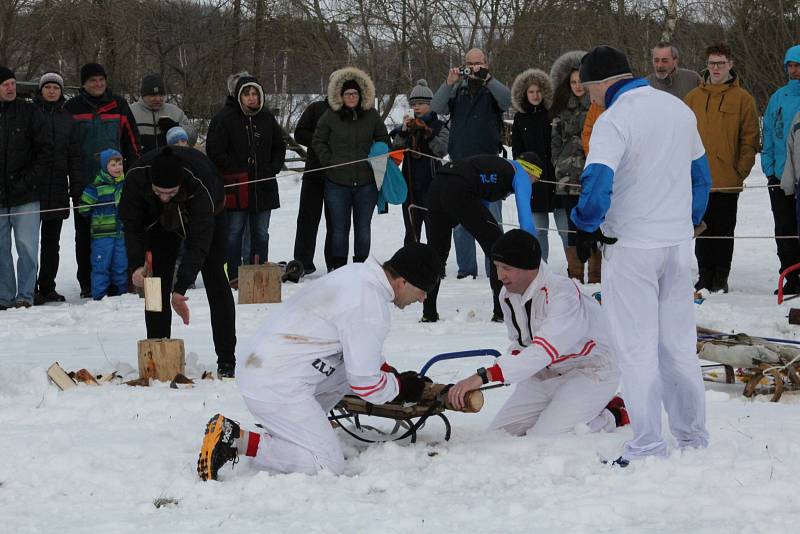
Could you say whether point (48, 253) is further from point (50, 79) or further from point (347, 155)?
point (347, 155)

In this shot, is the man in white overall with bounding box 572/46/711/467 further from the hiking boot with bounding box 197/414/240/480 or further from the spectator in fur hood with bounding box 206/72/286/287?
the spectator in fur hood with bounding box 206/72/286/287

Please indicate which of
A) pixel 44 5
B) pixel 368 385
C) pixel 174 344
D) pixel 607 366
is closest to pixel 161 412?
pixel 174 344

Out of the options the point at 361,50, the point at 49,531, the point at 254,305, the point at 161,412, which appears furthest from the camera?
the point at 361,50

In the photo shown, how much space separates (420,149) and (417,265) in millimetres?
7218

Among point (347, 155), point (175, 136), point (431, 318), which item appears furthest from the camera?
point (347, 155)

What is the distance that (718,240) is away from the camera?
422 inches

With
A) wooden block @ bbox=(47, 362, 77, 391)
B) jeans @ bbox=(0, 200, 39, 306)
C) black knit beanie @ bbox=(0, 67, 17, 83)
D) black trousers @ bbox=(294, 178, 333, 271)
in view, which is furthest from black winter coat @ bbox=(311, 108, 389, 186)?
wooden block @ bbox=(47, 362, 77, 391)

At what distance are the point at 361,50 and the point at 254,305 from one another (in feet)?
33.4

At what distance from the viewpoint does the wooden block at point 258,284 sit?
10883 millimetres

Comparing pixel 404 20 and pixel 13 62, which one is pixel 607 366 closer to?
pixel 404 20

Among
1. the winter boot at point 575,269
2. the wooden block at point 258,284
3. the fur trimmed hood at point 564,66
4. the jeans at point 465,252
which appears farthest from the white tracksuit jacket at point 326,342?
the jeans at point 465,252

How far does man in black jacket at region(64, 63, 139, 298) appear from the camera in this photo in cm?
1160

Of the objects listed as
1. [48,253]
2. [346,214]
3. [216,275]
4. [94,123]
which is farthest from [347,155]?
[216,275]

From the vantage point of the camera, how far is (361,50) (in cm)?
1998
